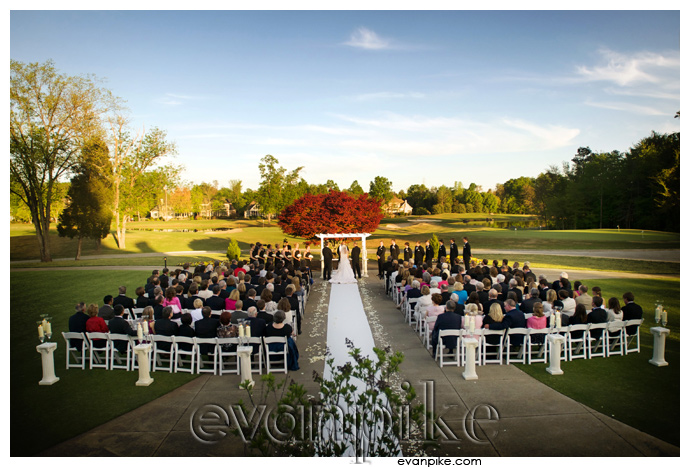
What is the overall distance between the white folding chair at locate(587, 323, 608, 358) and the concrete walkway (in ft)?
5.41

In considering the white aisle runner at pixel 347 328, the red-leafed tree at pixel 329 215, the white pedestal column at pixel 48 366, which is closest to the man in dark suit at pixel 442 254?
the white aisle runner at pixel 347 328

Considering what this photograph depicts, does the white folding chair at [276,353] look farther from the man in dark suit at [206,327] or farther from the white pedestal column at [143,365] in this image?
the white pedestal column at [143,365]

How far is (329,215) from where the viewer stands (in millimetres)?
22484

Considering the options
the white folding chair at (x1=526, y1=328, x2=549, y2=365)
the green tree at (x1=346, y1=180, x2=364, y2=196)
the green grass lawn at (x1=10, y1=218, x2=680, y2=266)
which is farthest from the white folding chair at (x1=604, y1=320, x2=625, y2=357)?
the green tree at (x1=346, y1=180, x2=364, y2=196)

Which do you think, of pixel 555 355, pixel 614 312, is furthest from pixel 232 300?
pixel 614 312

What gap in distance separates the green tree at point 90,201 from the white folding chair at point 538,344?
30.8 m

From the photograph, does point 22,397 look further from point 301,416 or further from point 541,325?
point 541,325

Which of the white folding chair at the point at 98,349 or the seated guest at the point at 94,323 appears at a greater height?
the seated guest at the point at 94,323

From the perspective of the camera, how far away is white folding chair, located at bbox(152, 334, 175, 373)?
6953 mm

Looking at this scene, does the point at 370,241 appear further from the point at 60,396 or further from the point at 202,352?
the point at 60,396

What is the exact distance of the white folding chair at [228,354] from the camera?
22.5ft

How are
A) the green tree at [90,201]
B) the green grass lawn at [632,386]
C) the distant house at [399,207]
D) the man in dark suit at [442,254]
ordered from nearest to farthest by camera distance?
1. the green grass lawn at [632,386]
2. the man in dark suit at [442,254]
3. the green tree at [90,201]
4. the distant house at [399,207]

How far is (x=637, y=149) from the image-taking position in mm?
41812

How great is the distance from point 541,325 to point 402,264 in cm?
651
